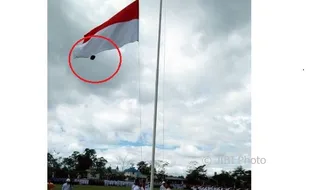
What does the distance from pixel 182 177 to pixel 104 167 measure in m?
13.7

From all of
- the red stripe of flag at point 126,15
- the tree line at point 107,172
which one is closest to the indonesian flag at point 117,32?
the red stripe of flag at point 126,15

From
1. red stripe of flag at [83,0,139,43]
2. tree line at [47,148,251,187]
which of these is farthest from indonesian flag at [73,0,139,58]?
tree line at [47,148,251,187]

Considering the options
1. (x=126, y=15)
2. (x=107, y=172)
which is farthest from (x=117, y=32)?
(x=107, y=172)

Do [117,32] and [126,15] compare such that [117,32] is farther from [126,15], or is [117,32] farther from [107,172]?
[107,172]

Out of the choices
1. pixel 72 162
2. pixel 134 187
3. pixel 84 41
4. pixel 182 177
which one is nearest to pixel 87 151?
pixel 72 162

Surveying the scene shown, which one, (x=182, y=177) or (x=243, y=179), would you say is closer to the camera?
(x=243, y=179)

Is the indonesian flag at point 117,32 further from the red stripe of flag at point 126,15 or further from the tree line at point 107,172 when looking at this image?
the tree line at point 107,172

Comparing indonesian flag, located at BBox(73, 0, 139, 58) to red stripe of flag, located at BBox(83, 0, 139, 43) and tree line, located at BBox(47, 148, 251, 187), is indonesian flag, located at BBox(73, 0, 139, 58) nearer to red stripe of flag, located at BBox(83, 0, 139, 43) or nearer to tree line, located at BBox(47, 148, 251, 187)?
red stripe of flag, located at BBox(83, 0, 139, 43)

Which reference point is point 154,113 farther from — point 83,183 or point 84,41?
point 83,183

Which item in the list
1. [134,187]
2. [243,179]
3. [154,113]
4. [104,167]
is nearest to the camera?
[154,113]

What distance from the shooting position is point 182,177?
5425 cm

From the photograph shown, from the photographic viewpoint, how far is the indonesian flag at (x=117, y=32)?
8211mm

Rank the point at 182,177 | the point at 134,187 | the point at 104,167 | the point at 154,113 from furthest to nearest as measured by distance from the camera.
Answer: the point at 104,167, the point at 182,177, the point at 134,187, the point at 154,113

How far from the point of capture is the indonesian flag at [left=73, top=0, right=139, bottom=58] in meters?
8.21
